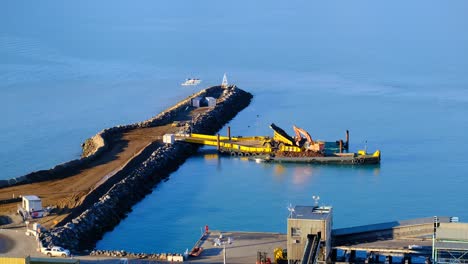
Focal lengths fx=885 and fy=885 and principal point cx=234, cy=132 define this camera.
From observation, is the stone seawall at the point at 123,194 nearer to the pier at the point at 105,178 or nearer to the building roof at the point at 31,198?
the pier at the point at 105,178

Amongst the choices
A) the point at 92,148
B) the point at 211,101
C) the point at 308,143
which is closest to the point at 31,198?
the point at 92,148

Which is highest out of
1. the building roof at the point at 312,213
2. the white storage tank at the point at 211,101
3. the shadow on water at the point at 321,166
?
the white storage tank at the point at 211,101

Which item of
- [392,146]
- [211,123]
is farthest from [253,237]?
[211,123]

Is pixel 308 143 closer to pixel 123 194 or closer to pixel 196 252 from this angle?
pixel 123 194

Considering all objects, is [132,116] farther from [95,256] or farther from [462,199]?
[95,256]

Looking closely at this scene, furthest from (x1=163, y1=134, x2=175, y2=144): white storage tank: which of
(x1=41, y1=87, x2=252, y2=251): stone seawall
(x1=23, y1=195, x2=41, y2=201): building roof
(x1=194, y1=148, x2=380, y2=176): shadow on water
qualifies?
(x1=23, y1=195, x2=41, y2=201): building roof

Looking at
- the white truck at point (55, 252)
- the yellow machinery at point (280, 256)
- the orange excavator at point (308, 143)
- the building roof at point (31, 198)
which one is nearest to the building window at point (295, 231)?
the yellow machinery at point (280, 256)

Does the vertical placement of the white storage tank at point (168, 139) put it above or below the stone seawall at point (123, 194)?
above
